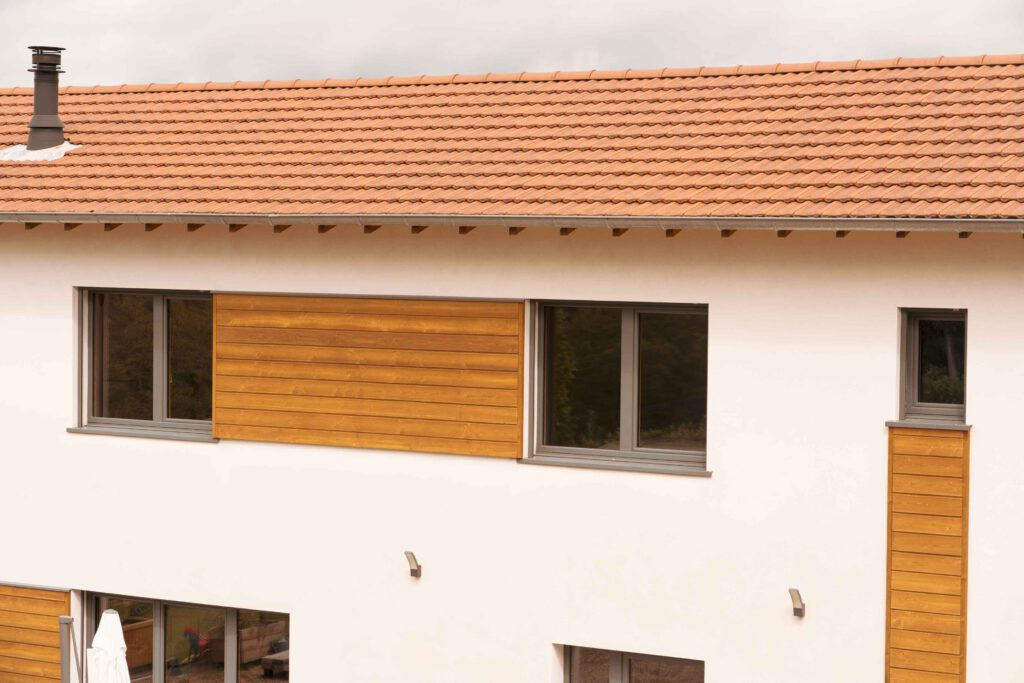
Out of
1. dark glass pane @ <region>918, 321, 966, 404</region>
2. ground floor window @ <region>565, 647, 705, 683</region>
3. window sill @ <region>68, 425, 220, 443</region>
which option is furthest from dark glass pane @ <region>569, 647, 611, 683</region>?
window sill @ <region>68, 425, 220, 443</region>

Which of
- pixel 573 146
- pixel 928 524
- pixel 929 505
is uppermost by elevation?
pixel 573 146

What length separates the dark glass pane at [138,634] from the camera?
13391 millimetres

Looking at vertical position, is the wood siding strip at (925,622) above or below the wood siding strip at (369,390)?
below

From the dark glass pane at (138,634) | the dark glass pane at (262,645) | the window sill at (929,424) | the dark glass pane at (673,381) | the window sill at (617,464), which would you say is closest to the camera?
the window sill at (929,424)

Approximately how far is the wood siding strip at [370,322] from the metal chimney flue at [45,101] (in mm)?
2897

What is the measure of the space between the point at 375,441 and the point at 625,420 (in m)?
2.02

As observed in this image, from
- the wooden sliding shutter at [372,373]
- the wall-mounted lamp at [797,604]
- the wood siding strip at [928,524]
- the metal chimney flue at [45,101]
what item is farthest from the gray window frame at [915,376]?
the metal chimney flue at [45,101]

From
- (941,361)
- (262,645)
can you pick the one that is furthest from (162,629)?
(941,361)

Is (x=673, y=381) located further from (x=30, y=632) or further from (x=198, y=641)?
(x=30, y=632)

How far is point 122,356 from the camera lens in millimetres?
13383

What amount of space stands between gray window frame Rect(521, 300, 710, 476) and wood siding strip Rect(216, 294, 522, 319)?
1.03 ft

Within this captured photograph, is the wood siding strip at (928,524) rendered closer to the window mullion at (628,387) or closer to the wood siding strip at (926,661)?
the wood siding strip at (926,661)

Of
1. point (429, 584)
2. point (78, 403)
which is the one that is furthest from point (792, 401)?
point (78, 403)

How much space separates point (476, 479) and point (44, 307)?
13.8 feet
